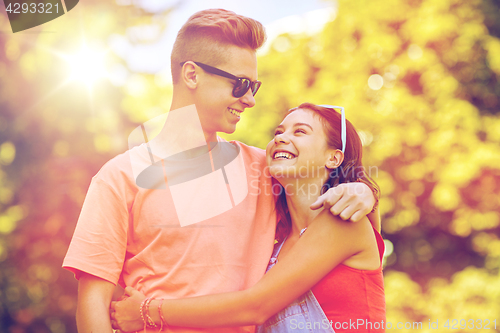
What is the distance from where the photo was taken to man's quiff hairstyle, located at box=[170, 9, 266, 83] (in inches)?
88.0

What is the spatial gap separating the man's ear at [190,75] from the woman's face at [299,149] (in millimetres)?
564

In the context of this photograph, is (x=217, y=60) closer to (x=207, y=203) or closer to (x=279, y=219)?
(x=207, y=203)

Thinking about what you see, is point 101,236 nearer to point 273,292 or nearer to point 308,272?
point 273,292

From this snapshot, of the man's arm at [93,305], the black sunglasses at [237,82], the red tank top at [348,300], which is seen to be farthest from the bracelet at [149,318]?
the black sunglasses at [237,82]

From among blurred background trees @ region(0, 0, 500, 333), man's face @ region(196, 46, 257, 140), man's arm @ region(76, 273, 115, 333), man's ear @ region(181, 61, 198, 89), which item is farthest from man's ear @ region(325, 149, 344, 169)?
blurred background trees @ region(0, 0, 500, 333)

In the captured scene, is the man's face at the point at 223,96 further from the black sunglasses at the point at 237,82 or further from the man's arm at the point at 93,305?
the man's arm at the point at 93,305

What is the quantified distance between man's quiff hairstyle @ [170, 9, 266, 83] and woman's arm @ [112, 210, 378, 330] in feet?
3.56

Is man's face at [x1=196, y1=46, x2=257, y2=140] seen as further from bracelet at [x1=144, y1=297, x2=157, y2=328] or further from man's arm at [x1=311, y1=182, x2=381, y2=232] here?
bracelet at [x1=144, y1=297, x2=157, y2=328]

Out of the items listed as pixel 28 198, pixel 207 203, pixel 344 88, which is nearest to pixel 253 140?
pixel 344 88

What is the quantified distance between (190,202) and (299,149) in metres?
0.67

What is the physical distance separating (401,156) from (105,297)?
5.82 meters

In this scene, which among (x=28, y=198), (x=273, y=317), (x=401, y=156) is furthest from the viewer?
(x=401, y=156)

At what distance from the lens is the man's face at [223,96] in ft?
7.16

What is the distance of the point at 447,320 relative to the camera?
6.06 metres
